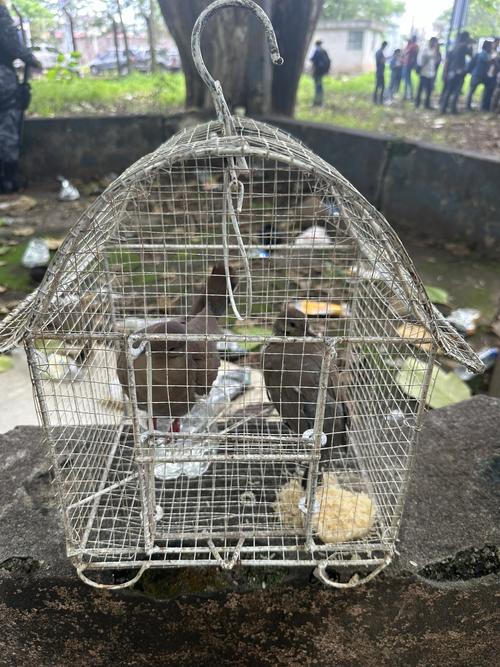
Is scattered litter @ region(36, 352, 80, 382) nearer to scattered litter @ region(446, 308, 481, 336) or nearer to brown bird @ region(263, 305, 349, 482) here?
brown bird @ region(263, 305, 349, 482)

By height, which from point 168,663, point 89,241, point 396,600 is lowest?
point 168,663

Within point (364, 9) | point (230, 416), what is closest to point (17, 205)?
point (230, 416)

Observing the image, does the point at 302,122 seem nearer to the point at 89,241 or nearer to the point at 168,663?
the point at 89,241

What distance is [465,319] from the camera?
423cm

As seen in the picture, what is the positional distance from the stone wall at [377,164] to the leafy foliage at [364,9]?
85.5 feet

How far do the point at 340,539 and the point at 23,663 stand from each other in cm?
131

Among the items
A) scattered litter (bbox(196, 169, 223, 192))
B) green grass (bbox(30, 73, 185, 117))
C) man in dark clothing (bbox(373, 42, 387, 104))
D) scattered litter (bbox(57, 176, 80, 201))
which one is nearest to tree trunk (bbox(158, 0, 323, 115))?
green grass (bbox(30, 73, 185, 117))

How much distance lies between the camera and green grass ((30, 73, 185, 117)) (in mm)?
8196

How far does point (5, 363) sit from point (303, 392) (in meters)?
2.70

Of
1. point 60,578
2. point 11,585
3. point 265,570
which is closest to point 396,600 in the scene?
point 265,570

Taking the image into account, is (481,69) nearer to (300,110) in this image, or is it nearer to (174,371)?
(300,110)

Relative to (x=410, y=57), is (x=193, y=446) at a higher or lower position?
lower

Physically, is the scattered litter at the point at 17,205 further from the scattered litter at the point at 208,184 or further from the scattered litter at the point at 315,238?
the scattered litter at the point at 315,238

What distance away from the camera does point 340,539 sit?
1798 mm
